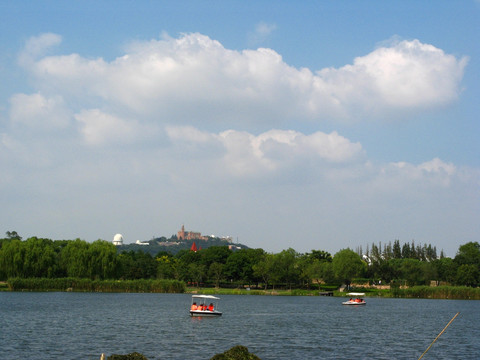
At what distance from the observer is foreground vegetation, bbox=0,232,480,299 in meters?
128

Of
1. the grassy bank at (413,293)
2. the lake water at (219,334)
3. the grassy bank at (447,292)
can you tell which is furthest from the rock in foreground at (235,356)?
the grassy bank at (447,292)

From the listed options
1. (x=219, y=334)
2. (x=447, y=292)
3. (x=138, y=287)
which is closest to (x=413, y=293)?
(x=447, y=292)

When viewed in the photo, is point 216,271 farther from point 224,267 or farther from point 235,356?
point 235,356

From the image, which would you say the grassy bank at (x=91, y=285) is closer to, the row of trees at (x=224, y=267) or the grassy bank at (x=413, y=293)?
the row of trees at (x=224, y=267)

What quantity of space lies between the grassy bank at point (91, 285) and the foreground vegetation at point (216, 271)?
0.22 metres

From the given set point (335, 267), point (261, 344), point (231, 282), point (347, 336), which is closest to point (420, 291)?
point (335, 267)

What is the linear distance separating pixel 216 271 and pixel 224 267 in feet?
20.7

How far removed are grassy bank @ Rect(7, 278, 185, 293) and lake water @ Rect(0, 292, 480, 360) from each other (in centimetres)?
3783

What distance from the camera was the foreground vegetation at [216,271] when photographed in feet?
420

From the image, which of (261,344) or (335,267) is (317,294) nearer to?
(335,267)

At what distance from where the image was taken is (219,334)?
192 ft

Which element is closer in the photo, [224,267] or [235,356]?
[235,356]

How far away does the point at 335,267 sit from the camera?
16050 cm

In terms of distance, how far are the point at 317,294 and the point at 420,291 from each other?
3167 centimetres
